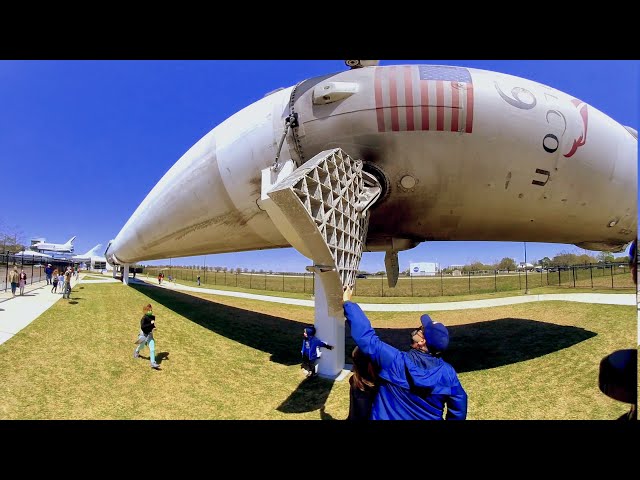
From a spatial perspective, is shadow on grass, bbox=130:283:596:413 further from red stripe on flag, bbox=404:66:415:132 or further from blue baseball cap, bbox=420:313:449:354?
red stripe on flag, bbox=404:66:415:132

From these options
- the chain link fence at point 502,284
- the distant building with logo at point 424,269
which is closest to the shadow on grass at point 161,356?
the chain link fence at point 502,284

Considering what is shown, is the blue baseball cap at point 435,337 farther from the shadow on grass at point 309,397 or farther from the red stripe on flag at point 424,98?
the red stripe on flag at point 424,98

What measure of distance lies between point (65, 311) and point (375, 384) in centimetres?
1152

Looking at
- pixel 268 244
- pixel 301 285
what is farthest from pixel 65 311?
pixel 301 285

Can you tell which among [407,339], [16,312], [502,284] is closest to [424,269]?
[502,284]

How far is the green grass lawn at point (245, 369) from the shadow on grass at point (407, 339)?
1.4 inches

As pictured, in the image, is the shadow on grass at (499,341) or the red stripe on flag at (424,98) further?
the shadow on grass at (499,341)

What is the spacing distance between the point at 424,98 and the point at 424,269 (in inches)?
1208

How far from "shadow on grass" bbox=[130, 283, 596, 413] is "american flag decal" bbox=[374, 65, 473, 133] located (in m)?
5.40

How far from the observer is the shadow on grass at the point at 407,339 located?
20.0 feet

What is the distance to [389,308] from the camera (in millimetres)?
15180

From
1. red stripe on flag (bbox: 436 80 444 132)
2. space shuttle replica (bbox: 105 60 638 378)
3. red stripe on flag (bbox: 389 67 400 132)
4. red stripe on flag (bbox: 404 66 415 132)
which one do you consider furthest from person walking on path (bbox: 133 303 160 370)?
red stripe on flag (bbox: 436 80 444 132)
